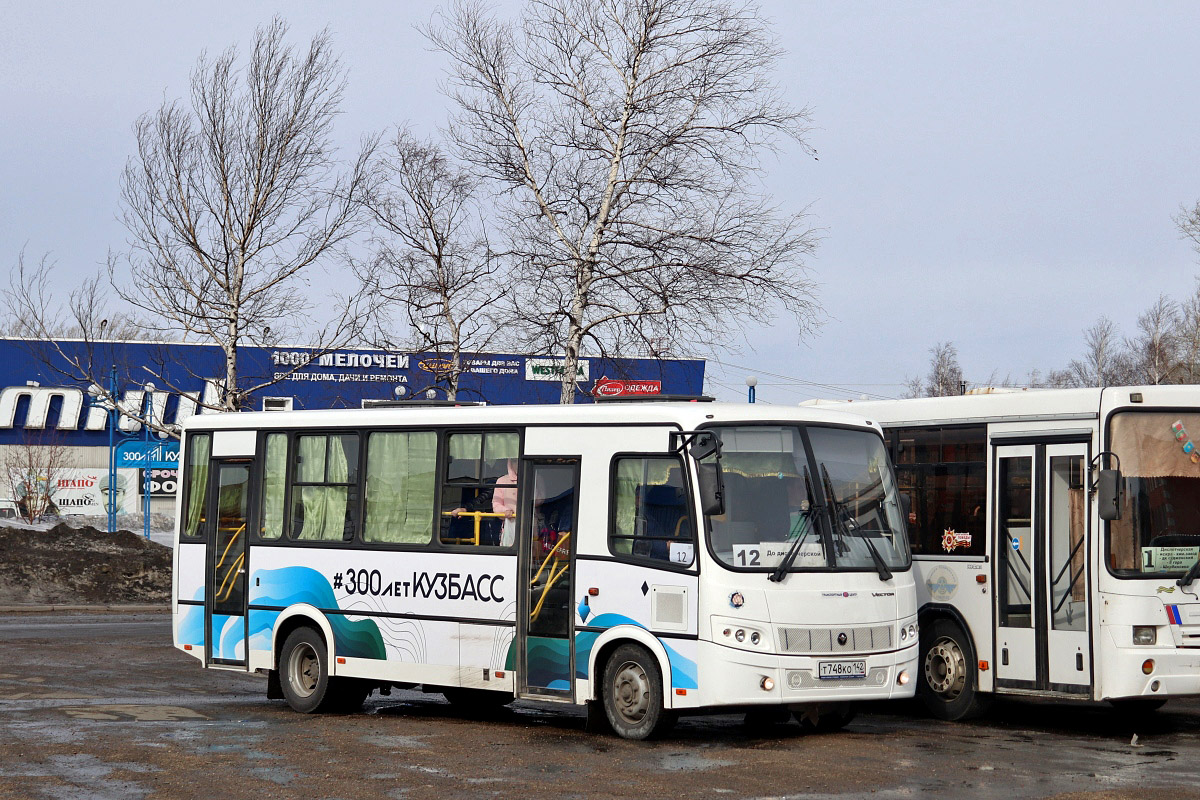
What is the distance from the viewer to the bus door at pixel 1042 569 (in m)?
12.7

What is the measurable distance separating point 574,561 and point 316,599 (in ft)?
11.3

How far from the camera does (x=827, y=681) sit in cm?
1174

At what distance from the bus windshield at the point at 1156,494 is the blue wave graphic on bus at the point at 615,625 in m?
3.71

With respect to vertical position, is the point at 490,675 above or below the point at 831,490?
below

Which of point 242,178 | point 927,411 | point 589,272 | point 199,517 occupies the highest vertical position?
point 242,178

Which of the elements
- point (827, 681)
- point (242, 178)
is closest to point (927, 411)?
point (827, 681)

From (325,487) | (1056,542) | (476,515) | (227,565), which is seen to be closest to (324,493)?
(325,487)

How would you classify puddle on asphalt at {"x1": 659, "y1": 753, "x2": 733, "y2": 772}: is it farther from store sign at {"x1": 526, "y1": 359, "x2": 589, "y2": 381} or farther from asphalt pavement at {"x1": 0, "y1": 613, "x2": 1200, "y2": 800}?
store sign at {"x1": 526, "y1": 359, "x2": 589, "y2": 381}

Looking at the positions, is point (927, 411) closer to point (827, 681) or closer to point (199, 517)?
point (827, 681)

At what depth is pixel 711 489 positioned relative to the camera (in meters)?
11.8

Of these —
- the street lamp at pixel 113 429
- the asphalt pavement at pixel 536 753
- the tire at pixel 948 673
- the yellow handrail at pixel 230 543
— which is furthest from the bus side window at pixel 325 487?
the street lamp at pixel 113 429

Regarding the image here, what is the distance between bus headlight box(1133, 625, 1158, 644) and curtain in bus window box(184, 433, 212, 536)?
9.59m

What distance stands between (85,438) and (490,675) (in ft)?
180

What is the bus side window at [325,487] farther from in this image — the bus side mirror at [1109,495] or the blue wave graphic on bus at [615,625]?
the bus side mirror at [1109,495]
